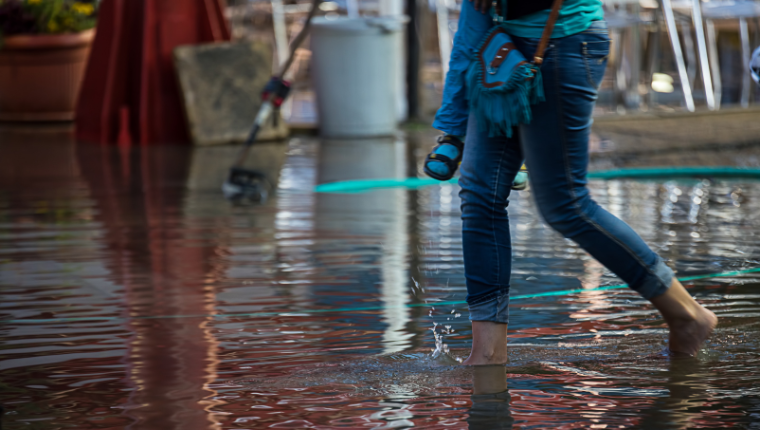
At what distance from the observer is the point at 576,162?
2.27 meters

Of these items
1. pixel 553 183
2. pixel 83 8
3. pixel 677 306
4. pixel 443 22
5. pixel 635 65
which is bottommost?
pixel 677 306

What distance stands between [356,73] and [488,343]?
522 centimetres

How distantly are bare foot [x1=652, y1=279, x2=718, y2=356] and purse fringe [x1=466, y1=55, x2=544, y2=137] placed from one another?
549 mm

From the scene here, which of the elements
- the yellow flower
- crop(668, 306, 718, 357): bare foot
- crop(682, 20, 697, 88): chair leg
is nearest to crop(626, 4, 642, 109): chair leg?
crop(682, 20, 697, 88): chair leg

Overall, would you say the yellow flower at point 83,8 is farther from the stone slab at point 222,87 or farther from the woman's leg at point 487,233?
the woman's leg at point 487,233

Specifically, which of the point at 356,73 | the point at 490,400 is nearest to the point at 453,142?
the point at 490,400

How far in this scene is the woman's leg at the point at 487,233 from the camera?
2.31 m

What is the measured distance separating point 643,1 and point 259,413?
8.60m

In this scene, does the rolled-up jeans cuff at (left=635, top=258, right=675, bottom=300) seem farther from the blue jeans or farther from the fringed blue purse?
the fringed blue purse

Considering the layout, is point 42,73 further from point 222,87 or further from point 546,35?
point 546,35

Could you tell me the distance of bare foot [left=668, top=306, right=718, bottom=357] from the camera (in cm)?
240

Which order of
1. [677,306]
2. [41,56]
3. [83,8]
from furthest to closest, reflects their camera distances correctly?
[83,8], [41,56], [677,306]

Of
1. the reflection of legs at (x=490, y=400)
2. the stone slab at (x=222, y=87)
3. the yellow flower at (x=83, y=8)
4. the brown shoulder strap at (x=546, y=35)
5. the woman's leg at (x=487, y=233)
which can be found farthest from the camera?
the yellow flower at (x=83, y=8)

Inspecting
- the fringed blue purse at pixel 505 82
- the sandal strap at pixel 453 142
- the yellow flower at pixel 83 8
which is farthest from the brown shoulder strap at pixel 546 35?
the yellow flower at pixel 83 8
